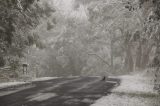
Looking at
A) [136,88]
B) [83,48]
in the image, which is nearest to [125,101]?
[136,88]

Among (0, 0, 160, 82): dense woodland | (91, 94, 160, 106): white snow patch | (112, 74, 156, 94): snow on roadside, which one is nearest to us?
(91, 94, 160, 106): white snow patch

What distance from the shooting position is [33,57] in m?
41.1

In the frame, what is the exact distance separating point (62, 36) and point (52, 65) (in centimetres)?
458

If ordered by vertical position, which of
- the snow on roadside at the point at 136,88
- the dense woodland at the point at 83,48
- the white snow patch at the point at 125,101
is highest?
the dense woodland at the point at 83,48

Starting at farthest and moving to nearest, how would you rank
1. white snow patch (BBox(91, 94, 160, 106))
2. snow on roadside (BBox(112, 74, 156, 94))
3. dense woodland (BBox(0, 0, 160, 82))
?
dense woodland (BBox(0, 0, 160, 82)), snow on roadside (BBox(112, 74, 156, 94)), white snow patch (BBox(91, 94, 160, 106))

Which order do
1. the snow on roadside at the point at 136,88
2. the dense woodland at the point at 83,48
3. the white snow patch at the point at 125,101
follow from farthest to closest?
1. the dense woodland at the point at 83,48
2. the snow on roadside at the point at 136,88
3. the white snow patch at the point at 125,101

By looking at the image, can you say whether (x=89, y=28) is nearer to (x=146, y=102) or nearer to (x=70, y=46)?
(x=70, y=46)

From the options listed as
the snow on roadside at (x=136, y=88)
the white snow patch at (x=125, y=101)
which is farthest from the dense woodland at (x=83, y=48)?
the white snow patch at (x=125, y=101)

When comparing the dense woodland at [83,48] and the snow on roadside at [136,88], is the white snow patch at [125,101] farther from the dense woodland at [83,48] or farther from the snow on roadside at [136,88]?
the dense woodland at [83,48]

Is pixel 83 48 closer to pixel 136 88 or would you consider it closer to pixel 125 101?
pixel 136 88

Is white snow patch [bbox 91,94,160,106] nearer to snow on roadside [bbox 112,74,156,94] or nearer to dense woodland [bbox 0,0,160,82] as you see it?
snow on roadside [bbox 112,74,156,94]

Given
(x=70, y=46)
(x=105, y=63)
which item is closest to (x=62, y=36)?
(x=70, y=46)

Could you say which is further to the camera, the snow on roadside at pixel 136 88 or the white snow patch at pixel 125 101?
the snow on roadside at pixel 136 88

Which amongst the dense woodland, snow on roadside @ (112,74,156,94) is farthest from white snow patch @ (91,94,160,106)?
the dense woodland
